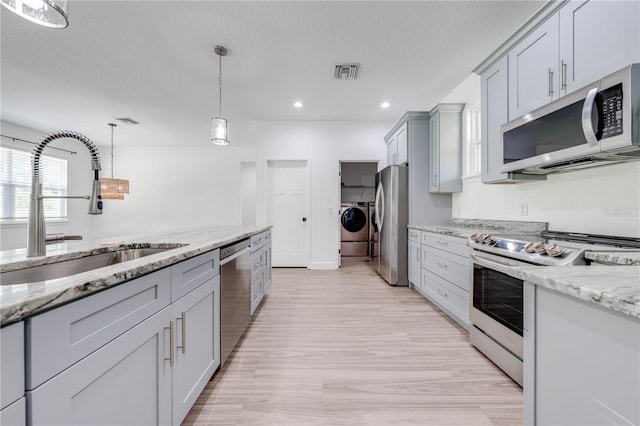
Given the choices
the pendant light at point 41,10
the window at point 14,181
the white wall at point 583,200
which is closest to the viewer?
the pendant light at point 41,10

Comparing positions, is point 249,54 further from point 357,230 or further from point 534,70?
point 357,230

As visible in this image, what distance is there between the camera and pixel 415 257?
338 cm

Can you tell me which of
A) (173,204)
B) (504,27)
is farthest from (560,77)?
(173,204)

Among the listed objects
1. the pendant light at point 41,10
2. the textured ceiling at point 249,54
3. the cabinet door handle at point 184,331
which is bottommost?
the cabinet door handle at point 184,331

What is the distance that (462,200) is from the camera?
11.2 feet

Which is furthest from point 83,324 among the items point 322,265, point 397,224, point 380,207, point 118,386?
point 322,265

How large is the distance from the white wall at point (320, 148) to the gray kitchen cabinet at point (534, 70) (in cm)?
284

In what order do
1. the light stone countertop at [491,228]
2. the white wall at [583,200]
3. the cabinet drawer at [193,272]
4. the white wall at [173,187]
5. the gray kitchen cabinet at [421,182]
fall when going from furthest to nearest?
the white wall at [173,187] < the gray kitchen cabinet at [421,182] < the light stone countertop at [491,228] < the white wall at [583,200] < the cabinet drawer at [193,272]

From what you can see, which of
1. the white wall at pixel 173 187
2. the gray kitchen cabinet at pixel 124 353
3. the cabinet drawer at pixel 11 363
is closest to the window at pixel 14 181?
the white wall at pixel 173 187

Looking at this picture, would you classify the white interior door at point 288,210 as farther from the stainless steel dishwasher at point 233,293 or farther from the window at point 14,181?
the window at point 14,181

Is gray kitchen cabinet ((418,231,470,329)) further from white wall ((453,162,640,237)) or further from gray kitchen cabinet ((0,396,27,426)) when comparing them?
gray kitchen cabinet ((0,396,27,426))

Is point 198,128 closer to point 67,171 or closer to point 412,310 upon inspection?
point 67,171

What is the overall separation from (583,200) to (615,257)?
3.20 feet

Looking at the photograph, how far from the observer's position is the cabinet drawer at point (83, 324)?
0.58 meters
